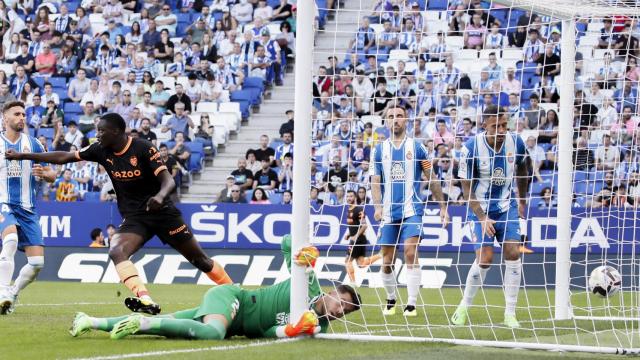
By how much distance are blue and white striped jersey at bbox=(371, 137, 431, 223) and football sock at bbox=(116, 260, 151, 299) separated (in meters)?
3.29

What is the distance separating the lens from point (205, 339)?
9.12 meters

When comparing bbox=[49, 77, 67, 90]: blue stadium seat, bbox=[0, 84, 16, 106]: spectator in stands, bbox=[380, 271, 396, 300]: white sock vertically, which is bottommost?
bbox=[380, 271, 396, 300]: white sock

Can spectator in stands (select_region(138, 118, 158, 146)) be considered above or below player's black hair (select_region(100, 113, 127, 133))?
below

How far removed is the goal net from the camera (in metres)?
→ 11.7

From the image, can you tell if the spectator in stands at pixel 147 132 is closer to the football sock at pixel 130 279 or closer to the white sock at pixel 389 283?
the white sock at pixel 389 283

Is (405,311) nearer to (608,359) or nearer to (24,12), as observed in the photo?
(608,359)

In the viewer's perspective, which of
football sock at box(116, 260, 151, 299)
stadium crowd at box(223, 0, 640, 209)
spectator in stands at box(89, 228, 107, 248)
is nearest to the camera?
football sock at box(116, 260, 151, 299)

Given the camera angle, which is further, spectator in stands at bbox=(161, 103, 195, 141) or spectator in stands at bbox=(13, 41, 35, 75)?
spectator in stands at bbox=(13, 41, 35, 75)

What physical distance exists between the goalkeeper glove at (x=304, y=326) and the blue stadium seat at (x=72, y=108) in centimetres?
1740

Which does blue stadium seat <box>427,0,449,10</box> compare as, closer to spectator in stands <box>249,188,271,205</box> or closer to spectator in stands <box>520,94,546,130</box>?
spectator in stands <box>520,94,546,130</box>

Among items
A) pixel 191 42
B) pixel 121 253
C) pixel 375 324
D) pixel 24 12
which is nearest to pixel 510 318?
pixel 375 324

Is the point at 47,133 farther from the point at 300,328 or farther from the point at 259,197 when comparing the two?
the point at 300,328

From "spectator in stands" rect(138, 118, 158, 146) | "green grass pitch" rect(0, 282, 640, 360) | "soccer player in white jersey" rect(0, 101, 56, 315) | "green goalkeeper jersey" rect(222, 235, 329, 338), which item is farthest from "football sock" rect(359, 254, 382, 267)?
"spectator in stands" rect(138, 118, 158, 146)

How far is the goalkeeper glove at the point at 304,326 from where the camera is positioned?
935 centimetres
